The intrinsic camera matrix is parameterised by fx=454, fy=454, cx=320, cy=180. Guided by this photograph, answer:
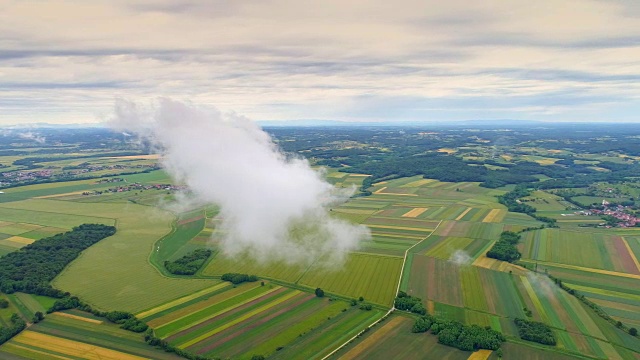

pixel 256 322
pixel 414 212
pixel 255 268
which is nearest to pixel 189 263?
pixel 255 268

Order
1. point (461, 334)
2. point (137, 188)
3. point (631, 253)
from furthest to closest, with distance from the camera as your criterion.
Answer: point (137, 188) → point (631, 253) → point (461, 334)

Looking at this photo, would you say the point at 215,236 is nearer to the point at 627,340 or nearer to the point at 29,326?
the point at 29,326

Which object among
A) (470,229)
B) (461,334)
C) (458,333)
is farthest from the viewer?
(470,229)

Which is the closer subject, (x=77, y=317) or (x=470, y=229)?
(x=77, y=317)

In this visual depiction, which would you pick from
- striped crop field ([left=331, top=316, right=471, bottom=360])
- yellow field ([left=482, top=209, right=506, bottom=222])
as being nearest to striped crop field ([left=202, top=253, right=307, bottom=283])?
striped crop field ([left=331, top=316, right=471, bottom=360])

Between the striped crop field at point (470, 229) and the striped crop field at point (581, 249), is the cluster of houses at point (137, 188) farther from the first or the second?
the striped crop field at point (581, 249)

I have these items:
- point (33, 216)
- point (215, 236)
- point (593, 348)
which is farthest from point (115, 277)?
point (593, 348)

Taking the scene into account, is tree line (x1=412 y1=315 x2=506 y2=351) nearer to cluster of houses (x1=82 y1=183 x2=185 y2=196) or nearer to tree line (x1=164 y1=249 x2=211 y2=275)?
tree line (x1=164 y1=249 x2=211 y2=275)

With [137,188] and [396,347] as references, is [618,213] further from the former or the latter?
[137,188]

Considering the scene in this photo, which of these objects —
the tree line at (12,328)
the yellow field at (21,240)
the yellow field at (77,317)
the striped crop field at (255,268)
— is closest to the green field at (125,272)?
the yellow field at (77,317)
